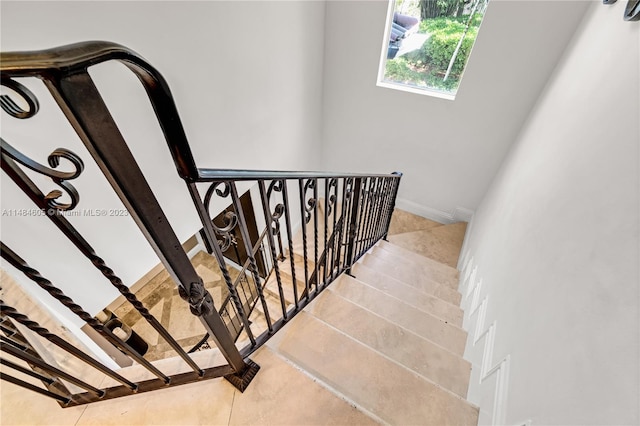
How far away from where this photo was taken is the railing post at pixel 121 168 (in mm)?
375

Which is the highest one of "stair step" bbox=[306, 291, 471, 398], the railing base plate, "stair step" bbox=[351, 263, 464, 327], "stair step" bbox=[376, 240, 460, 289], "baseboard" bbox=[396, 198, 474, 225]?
the railing base plate

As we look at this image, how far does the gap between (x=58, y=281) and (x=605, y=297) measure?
2259 mm

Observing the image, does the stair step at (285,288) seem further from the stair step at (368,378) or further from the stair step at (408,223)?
the stair step at (408,223)

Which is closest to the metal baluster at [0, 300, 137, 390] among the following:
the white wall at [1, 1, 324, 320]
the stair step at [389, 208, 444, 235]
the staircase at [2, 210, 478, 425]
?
the staircase at [2, 210, 478, 425]

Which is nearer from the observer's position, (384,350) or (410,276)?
(384,350)

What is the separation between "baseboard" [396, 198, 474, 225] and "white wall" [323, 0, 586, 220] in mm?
20

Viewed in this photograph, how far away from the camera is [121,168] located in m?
0.48

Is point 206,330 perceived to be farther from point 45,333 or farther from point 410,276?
point 410,276

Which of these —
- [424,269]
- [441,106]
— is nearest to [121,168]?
[424,269]

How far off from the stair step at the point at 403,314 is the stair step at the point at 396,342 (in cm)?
18

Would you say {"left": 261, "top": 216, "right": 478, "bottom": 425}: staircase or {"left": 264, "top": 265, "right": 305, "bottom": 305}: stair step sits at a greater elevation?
{"left": 261, "top": 216, "right": 478, "bottom": 425}: staircase

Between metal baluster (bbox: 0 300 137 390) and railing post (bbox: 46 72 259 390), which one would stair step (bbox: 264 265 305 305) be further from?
railing post (bbox: 46 72 259 390)

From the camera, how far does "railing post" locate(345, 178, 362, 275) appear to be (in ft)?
5.39

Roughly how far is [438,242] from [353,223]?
260 centimetres
